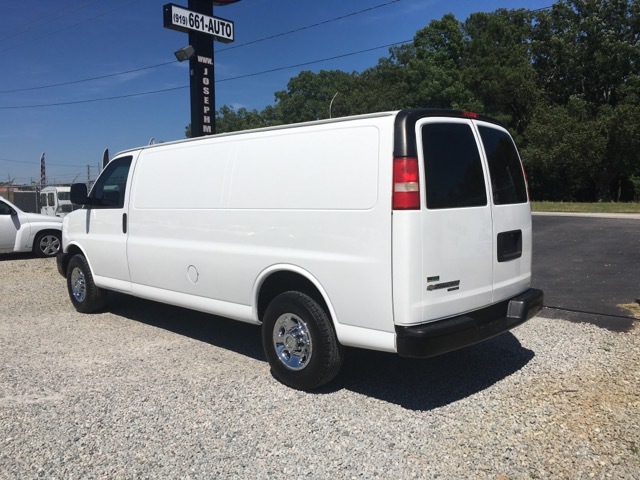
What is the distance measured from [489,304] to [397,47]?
61.3m

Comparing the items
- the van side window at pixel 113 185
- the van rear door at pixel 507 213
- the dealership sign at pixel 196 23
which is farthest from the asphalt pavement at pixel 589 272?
the dealership sign at pixel 196 23

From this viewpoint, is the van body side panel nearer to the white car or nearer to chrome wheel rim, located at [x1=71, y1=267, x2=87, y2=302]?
chrome wheel rim, located at [x1=71, y1=267, x2=87, y2=302]

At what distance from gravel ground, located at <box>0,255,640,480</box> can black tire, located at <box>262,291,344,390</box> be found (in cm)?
16

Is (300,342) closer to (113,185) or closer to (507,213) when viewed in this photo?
(507,213)

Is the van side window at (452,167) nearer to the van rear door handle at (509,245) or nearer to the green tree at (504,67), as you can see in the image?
the van rear door handle at (509,245)

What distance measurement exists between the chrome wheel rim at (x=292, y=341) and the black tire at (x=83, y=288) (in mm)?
3475

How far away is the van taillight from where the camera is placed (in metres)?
3.75

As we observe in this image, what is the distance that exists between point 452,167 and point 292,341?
182cm

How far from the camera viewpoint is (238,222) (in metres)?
4.86

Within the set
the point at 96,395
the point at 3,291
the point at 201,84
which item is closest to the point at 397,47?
the point at 201,84

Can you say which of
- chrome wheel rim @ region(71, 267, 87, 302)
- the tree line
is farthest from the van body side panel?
the tree line

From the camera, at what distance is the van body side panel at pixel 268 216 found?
3920 mm

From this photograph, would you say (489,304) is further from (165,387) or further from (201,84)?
(201,84)

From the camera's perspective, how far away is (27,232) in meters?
12.7
